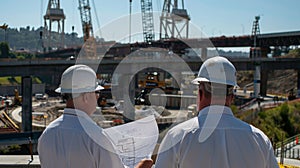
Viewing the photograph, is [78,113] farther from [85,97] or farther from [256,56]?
[256,56]

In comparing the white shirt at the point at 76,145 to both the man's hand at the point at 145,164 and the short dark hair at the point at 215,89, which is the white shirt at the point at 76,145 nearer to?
the man's hand at the point at 145,164

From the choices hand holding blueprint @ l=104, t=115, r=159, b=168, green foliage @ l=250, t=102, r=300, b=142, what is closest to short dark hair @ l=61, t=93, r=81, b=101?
hand holding blueprint @ l=104, t=115, r=159, b=168

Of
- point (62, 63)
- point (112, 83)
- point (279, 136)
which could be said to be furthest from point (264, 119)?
point (112, 83)

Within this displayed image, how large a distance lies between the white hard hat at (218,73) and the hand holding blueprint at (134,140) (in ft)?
2.51

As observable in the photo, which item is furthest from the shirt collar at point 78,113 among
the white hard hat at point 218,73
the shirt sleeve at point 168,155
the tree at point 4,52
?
the tree at point 4,52

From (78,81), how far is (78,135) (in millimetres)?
443

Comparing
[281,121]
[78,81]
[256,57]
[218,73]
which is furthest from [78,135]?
[256,57]

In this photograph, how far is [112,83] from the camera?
4746 mm

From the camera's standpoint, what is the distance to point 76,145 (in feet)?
9.32

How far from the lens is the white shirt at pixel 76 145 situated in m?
2.83

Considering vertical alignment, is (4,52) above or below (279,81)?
above

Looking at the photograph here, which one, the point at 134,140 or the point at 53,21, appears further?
the point at 53,21

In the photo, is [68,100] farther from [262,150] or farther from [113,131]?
[262,150]

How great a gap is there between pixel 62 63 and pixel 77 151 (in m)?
37.4
